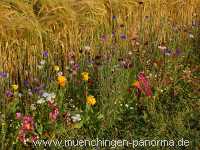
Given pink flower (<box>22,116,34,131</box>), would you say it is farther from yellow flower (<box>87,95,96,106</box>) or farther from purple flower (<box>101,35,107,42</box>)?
purple flower (<box>101,35,107,42</box>)

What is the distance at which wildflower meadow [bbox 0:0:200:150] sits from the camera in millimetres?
3584

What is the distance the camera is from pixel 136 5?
5.25 meters

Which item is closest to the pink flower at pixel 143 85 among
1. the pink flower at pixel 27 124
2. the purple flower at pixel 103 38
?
the purple flower at pixel 103 38

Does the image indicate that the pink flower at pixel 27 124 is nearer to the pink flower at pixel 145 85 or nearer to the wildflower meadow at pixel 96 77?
the wildflower meadow at pixel 96 77

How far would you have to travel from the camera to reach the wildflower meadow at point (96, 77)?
11.8ft

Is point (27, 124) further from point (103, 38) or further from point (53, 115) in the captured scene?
point (103, 38)

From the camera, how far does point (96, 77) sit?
4219 millimetres

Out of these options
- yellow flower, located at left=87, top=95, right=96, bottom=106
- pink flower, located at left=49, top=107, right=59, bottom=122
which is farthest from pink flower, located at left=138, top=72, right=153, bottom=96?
pink flower, located at left=49, top=107, right=59, bottom=122

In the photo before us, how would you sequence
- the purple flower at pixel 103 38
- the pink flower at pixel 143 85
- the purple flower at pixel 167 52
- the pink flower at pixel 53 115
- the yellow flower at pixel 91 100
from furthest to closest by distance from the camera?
1. the purple flower at pixel 167 52
2. the purple flower at pixel 103 38
3. the pink flower at pixel 143 85
4. the yellow flower at pixel 91 100
5. the pink flower at pixel 53 115

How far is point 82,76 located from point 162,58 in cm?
100

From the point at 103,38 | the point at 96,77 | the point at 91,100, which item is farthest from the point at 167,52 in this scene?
the point at 91,100

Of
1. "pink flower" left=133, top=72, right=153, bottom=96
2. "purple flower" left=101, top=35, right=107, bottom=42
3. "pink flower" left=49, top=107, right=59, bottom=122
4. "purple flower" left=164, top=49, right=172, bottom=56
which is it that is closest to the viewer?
"pink flower" left=49, top=107, right=59, bottom=122

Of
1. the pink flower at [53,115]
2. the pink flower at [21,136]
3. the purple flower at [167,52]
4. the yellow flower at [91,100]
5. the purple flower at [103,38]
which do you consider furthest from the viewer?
the purple flower at [167,52]

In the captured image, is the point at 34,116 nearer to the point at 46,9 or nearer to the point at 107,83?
the point at 107,83
